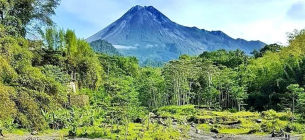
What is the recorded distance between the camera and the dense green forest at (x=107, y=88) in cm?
979

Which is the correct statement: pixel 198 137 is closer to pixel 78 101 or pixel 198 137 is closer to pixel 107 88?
pixel 78 101

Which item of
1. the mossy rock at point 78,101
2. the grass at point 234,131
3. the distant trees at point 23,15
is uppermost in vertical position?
the distant trees at point 23,15

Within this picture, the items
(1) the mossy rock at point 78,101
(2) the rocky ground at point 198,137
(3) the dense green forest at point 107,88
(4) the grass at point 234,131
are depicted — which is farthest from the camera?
(1) the mossy rock at point 78,101

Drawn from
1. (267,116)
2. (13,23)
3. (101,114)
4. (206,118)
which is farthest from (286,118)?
(13,23)

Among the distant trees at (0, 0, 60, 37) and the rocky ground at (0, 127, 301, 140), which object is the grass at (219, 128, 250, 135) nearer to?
the rocky ground at (0, 127, 301, 140)

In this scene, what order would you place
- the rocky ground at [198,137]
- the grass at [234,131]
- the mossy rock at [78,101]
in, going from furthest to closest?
the mossy rock at [78,101] → the grass at [234,131] → the rocky ground at [198,137]

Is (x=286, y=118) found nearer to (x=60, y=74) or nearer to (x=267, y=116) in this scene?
(x=267, y=116)

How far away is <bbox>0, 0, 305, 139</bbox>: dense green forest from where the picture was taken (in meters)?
9.79

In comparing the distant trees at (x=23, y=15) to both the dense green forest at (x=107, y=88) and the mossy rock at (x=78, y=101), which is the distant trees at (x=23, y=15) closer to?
the dense green forest at (x=107, y=88)

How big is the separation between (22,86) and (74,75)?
1110 inches

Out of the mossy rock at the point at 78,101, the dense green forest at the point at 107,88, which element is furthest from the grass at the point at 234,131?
the mossy rock at the point at 78,101

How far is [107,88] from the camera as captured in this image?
41219 millimetres

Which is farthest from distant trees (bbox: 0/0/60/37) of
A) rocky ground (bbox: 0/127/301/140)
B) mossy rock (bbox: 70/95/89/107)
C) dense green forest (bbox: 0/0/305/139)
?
mossy rock (bbox: 70/95/89/107)

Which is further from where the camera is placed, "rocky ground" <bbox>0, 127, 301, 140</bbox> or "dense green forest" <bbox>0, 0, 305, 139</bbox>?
"rocky ground" <bbox>0, 127, 301, 140</bbox>
